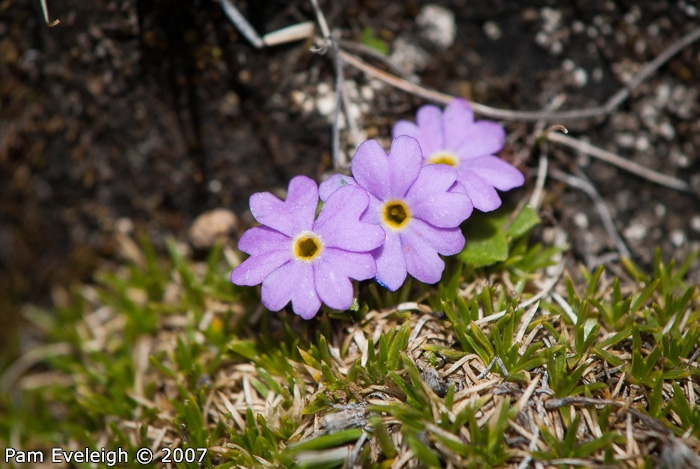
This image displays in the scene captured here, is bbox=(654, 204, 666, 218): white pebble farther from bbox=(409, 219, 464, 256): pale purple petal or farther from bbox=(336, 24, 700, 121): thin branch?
bbox=(409, 219, 464, 256): pale purple petal

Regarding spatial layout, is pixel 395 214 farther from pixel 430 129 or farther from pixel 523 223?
pixel 523 223

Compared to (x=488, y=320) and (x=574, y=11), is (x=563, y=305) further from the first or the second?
(x=574, y=11)

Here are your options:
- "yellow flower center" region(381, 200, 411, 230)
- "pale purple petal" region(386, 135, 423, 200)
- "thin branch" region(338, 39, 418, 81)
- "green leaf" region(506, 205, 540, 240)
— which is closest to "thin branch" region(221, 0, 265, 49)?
"thin branch" region(338, 39, 418, 81)

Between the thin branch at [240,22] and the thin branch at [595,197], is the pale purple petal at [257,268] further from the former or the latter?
the thin branch at [595,197]

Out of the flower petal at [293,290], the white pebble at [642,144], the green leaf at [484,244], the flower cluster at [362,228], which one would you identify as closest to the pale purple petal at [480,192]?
the flower cluster at [362,228]

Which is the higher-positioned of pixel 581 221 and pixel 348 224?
pixel 348 224

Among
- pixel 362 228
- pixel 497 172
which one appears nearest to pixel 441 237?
pixel 362 228
